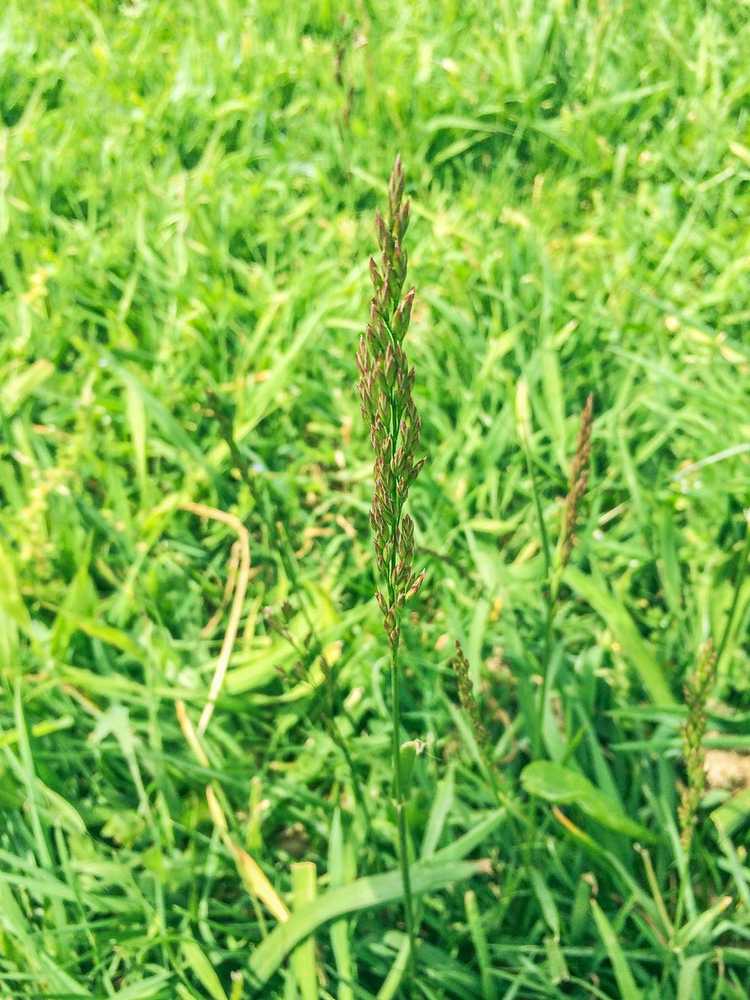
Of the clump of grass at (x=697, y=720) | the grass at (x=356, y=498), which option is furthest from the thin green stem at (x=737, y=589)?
the grass at (x=356, y=498)

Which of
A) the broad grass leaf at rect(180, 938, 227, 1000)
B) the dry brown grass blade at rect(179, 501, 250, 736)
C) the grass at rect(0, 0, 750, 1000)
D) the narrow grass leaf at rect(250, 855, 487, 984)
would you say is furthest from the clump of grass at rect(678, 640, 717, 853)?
the dry brown grass blade at rect(179, 501, 250, 736)

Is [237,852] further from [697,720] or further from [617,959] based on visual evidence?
[697,720]

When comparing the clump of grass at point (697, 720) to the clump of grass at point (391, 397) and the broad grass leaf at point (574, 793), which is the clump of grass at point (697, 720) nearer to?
the broad grass leaf at point (574, 793)

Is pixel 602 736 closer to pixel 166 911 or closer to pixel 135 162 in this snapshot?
pixel 166 911

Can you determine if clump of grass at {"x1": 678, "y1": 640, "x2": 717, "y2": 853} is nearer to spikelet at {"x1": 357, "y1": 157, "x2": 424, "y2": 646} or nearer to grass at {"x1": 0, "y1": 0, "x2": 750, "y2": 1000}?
grass at {"x1": 0, "y1": 0, "x2": 750, "y2": 1000}

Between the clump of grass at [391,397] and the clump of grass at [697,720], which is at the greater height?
the clump of grass at [391,397]
